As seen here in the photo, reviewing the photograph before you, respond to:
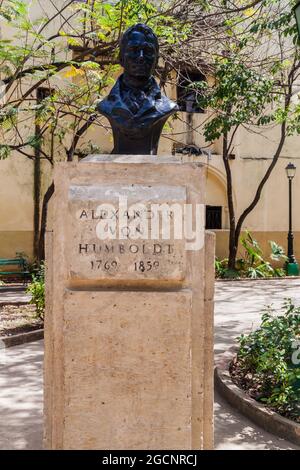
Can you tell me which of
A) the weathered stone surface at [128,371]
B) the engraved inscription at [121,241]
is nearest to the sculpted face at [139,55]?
the engraved inscription at [121,241]

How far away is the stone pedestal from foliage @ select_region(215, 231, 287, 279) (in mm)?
13479

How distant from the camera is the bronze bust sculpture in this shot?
364 cm

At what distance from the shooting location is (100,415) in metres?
2.99

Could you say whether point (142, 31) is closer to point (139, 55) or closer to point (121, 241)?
point (139, 55)

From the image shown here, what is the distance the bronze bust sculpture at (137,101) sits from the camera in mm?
3639

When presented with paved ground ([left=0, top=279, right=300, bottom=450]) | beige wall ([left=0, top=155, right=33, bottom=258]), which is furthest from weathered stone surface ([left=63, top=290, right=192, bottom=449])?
beige wall ([left=0, top=155, right=33, bottom=258])

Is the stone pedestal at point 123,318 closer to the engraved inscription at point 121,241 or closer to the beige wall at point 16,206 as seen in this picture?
the engraved inscription at point 121,241

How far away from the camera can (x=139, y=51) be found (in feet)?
12.0

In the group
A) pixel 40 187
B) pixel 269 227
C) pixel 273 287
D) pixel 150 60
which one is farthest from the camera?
pixel 269 227

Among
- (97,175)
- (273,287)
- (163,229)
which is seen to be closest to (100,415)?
(163,229)

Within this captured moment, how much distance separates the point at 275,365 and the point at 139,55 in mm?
2873

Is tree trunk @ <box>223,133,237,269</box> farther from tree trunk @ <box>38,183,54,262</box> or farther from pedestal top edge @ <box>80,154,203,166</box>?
pedestal top edge @ <box>80,154,203,166</box>

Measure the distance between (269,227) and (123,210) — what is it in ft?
54.5
